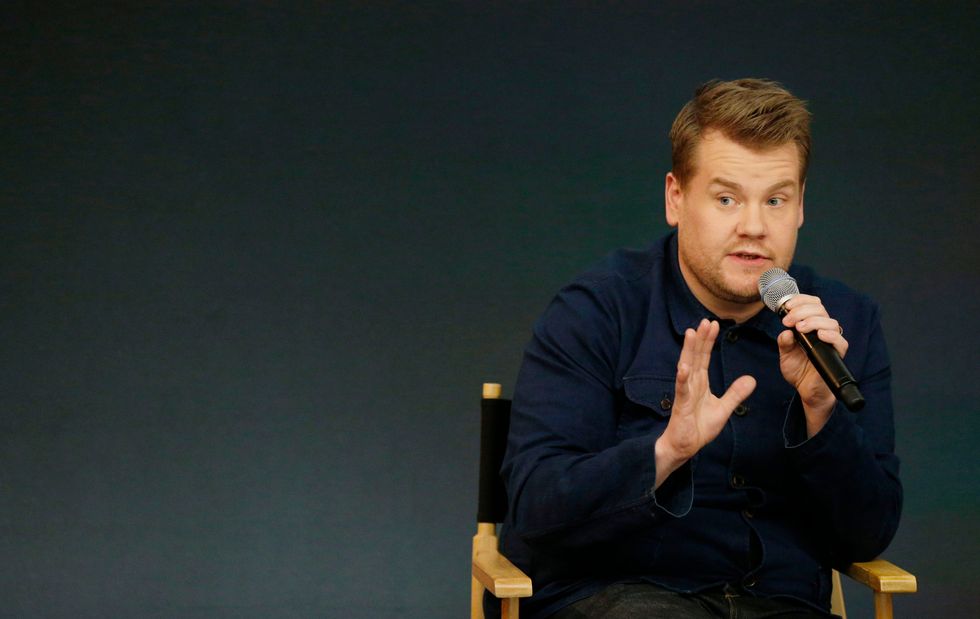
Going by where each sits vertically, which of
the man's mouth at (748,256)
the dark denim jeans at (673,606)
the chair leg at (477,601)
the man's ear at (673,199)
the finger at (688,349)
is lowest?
the chair leg at (477,601)

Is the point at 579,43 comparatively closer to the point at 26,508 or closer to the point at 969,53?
Result: the point at 969,53

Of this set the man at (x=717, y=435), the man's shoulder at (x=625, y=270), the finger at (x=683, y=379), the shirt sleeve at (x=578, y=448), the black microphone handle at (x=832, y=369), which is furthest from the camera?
the man's shoulder at (x=625, y=270)

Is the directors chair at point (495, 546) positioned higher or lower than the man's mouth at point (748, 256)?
lower

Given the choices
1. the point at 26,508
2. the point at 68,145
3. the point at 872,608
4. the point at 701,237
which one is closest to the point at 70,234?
the point at 68,145

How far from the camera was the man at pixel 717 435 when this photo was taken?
2223mm

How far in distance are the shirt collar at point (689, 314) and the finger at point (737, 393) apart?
0.38 meters

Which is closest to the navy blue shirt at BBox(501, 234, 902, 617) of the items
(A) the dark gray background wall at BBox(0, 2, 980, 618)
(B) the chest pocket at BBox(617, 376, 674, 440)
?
(B) the chest pocket at BBox(617, 376, 674, 440)

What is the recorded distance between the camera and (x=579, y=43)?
404 cm

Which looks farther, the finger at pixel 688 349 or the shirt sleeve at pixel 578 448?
the shirt sleeve at pixel 578 448

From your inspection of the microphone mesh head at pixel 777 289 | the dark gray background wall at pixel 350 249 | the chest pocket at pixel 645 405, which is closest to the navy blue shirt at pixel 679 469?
the chest pocket at pixel 645 405

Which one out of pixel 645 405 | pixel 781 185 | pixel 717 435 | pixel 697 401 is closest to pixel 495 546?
pixel 645 405

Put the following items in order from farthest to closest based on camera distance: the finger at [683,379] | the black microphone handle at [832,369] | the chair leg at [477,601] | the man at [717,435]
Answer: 1. the chair leg at [477,601]
2. the man at [717,435]
3. the finger at [683,379]
4. the black microphone handle at [832,369]

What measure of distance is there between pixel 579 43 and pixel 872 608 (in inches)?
84.9

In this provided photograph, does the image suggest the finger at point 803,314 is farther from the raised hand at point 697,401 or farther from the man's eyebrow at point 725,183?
the man's eyebrow at point 725,183
